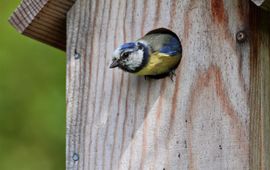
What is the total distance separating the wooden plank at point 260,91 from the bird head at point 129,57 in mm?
391

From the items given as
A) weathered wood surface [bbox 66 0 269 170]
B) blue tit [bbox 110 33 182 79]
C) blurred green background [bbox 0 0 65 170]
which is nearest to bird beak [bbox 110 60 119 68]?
blue tit [bbox 110 33 182 79]

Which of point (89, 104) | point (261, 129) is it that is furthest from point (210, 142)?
point (89, 104)

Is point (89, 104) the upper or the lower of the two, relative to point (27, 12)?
lower

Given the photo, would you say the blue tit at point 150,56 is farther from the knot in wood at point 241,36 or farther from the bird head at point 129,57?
the knot in wood at point 241,36

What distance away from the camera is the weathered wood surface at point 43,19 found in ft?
11.0

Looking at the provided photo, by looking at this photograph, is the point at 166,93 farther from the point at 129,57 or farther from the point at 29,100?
the point at 29,100

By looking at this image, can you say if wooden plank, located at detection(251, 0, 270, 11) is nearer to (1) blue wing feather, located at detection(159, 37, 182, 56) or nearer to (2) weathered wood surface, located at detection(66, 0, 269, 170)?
(2) weathered wood surface, located at detection(66, 0, 269, 170)


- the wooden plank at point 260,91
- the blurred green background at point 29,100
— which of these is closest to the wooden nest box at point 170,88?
the wooden plank at point 260,91

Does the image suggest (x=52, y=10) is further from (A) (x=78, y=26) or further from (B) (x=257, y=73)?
(B) (x=257, y=73)

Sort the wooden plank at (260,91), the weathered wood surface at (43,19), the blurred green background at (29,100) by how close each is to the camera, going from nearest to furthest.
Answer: the wooden plank at (260,91)
the weathered wood surface at (43,19)
the blurred green background at (29,100)

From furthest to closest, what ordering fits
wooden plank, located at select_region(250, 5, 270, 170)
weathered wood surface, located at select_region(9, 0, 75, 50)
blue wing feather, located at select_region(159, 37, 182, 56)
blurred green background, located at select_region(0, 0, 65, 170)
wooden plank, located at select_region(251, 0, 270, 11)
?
blurred green background, located at select_region(0, 0, 65, 170)
weathered wood surface, located at select_region(9, 0, 75, 50)
blue wing feather, located at select_region(159, 37, 182, 56)
wooden plank, located at select_region(250, 5, 270, 170)
wooden plank, located at select_region(251, 0, 270, 11)

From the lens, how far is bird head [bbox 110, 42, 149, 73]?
302cm

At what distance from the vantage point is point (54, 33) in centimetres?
348

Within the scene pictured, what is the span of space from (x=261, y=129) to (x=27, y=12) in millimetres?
1029
